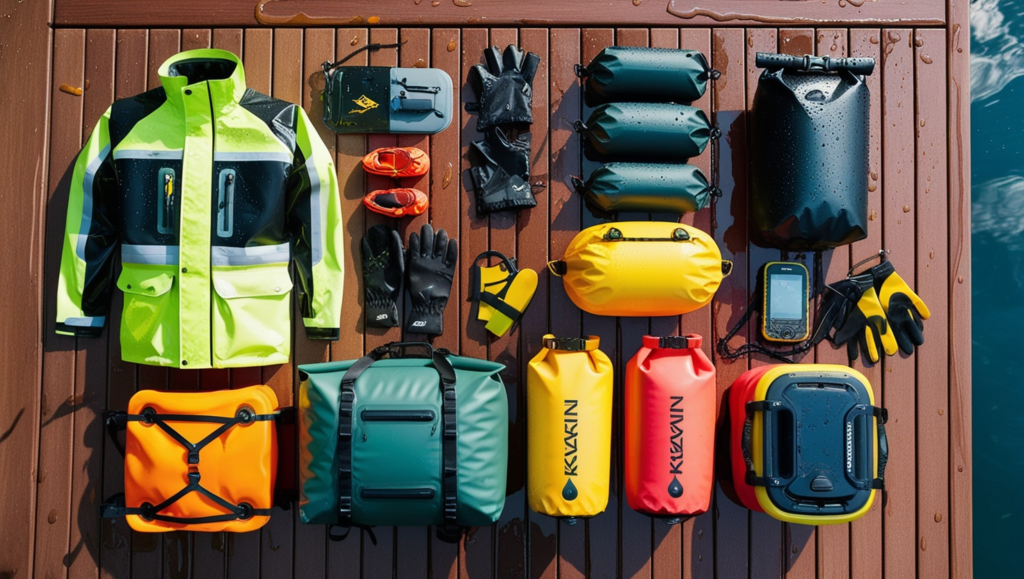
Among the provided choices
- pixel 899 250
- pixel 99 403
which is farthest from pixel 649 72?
pixel 99 403

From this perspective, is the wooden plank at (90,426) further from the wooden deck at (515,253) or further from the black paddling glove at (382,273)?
the black paddling glove at (382,273)

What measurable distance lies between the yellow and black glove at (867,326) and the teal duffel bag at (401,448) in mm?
1376

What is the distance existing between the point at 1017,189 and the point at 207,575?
361 centimetres

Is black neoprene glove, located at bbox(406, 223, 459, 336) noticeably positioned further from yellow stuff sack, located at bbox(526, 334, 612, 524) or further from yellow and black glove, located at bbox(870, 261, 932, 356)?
yellow and black glove, located at bbox(870, 261, 932, 356)

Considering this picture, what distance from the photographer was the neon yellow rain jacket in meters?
1.85

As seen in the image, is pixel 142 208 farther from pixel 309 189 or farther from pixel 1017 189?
pixel 1017 189

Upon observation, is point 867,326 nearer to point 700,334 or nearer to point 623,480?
point 700,334

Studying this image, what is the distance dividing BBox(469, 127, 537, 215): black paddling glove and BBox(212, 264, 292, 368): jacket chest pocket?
2.53ft

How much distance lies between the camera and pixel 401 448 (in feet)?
5.67

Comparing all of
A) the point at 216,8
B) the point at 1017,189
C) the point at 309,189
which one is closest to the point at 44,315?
the point at 309,189

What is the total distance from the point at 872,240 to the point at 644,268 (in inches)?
39.8

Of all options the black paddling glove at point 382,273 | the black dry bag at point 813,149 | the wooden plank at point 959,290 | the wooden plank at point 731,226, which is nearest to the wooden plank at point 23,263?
the black paddling glove at point 382,273

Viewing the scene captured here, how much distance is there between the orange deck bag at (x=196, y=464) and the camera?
1.82 m

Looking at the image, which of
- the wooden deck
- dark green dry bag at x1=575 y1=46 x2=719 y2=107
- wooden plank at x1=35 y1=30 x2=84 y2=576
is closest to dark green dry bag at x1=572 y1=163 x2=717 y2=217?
the wooden deck
